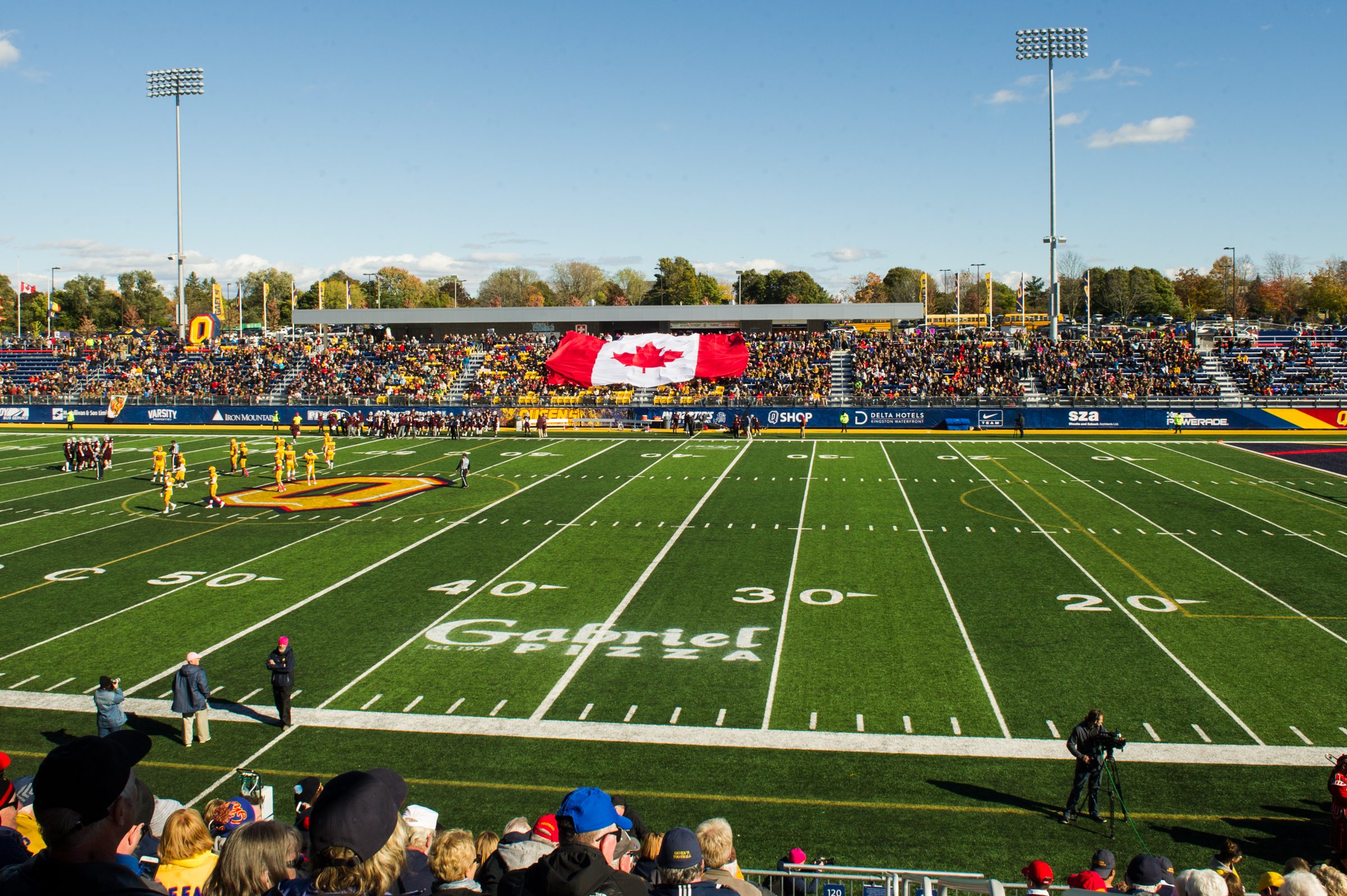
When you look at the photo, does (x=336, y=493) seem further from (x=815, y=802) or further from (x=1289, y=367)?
(x=1289, y=367)

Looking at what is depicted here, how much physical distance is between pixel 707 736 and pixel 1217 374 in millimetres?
51607

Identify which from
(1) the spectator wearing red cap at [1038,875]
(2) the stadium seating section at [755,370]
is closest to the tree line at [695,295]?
(2) the stadium seating section at [755,370]

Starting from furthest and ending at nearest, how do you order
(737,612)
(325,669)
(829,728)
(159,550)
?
1. (159,550)
2. (737,612)
3. (325,669)
4. (829,728)

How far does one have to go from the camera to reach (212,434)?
51812 millimetres

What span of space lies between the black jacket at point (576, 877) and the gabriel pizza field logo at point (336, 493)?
2566cm

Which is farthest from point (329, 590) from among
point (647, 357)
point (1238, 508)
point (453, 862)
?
point (647, 357)

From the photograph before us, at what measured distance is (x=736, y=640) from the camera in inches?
628

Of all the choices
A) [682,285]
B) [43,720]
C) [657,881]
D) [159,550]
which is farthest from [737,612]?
[682,285]

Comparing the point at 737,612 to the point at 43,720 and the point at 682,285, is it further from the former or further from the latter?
the point at 682,285

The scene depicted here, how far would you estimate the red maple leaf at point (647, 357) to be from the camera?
55969 millimetres

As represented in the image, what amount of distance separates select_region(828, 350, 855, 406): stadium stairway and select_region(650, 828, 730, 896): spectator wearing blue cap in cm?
4819

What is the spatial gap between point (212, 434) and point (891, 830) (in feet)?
164

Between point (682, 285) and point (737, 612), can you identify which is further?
point (682, 285)

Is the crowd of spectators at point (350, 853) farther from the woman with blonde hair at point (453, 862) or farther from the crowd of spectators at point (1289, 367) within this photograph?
the crowd of spectators at point (1289, 367)
